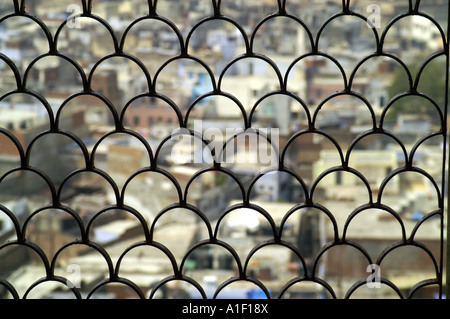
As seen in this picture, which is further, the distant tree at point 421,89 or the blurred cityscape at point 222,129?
the distant tree at point 421,89

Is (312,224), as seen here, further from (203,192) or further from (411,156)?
(411,156)

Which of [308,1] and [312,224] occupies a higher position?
[308,1]

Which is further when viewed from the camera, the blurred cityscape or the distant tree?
the distant tree

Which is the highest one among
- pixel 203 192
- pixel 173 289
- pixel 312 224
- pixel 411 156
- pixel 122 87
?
pixel 411 156

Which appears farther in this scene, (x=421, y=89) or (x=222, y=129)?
(x=421, y=89)

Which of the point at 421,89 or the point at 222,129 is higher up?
the point at 222,129

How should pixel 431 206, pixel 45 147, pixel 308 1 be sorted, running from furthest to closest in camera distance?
pixel 431 206 → pixel 45 147 → pixel 308 1

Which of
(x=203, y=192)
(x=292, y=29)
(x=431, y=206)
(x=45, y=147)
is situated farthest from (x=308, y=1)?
(x=431, y=206)
